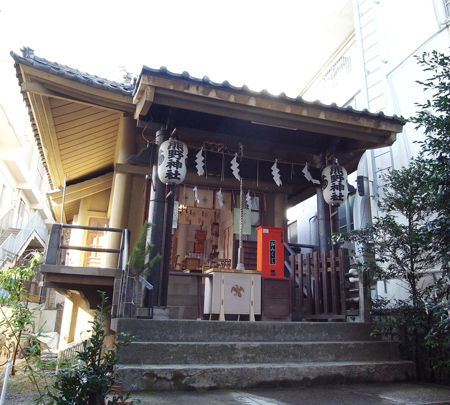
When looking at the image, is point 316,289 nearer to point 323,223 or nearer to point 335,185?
point 323,223

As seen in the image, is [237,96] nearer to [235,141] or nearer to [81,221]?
[235,141]

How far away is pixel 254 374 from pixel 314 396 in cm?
79

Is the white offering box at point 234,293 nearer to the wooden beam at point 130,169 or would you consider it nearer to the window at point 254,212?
the window at point 254,212

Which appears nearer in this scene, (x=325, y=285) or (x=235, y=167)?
(x=325, y=285)

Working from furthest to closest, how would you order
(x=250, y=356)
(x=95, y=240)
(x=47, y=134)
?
(x=95, y=240) → (x=47, y=134) → (x=250, y=356)

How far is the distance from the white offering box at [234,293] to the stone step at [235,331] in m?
1.45

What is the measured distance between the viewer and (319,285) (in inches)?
290

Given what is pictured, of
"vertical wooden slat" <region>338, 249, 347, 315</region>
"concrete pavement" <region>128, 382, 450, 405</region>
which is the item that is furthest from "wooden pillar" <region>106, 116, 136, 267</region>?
"concrete pavement" <region>128, 382, 450, 405</region>

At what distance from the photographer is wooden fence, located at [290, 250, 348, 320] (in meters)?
6.83

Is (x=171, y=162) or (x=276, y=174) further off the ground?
(x=276, y=174)

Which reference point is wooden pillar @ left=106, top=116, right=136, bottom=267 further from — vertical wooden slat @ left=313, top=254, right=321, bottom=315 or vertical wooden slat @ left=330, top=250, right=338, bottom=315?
vertical wooden slat @ left=330, top=250, right=338, bottom=315

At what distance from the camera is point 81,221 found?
13.5m

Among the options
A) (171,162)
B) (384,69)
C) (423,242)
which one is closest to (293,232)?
(384,69)

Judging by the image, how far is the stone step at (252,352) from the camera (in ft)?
15.8
